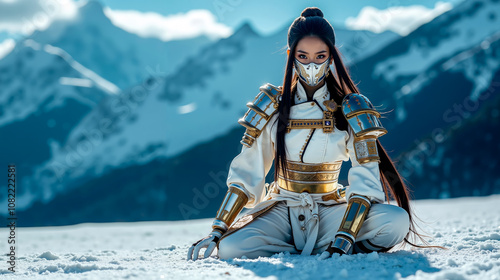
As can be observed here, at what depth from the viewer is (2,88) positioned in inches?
2948

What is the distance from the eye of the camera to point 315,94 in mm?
2953

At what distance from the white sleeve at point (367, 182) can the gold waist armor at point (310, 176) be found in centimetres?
22

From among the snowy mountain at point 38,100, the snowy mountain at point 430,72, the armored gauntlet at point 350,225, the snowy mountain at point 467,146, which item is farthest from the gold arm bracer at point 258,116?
the snowy mountain at point 38,100

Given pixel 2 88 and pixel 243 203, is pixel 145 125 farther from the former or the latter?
pixel 243 203

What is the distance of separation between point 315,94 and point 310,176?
0.54 meters

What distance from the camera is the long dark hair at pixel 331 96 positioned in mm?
2865

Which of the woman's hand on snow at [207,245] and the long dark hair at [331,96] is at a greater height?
the long dark hair at [331,96]

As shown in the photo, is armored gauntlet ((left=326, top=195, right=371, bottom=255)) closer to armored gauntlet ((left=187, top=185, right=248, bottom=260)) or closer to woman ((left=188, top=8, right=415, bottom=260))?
woman ((left=188, top=8, right=415, bottom=260))

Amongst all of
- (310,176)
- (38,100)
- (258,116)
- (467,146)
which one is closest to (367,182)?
(310,176)

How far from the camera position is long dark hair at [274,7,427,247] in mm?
2865

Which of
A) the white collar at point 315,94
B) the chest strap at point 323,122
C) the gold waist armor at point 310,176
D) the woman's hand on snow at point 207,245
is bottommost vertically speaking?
the woman's hand on snow at point 207,245

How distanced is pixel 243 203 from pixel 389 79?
38001 mm

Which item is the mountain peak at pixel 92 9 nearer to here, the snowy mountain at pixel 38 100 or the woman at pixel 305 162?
the snowy mountain at pixel 38 100

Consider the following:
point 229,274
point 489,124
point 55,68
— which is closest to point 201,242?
point 229,274
